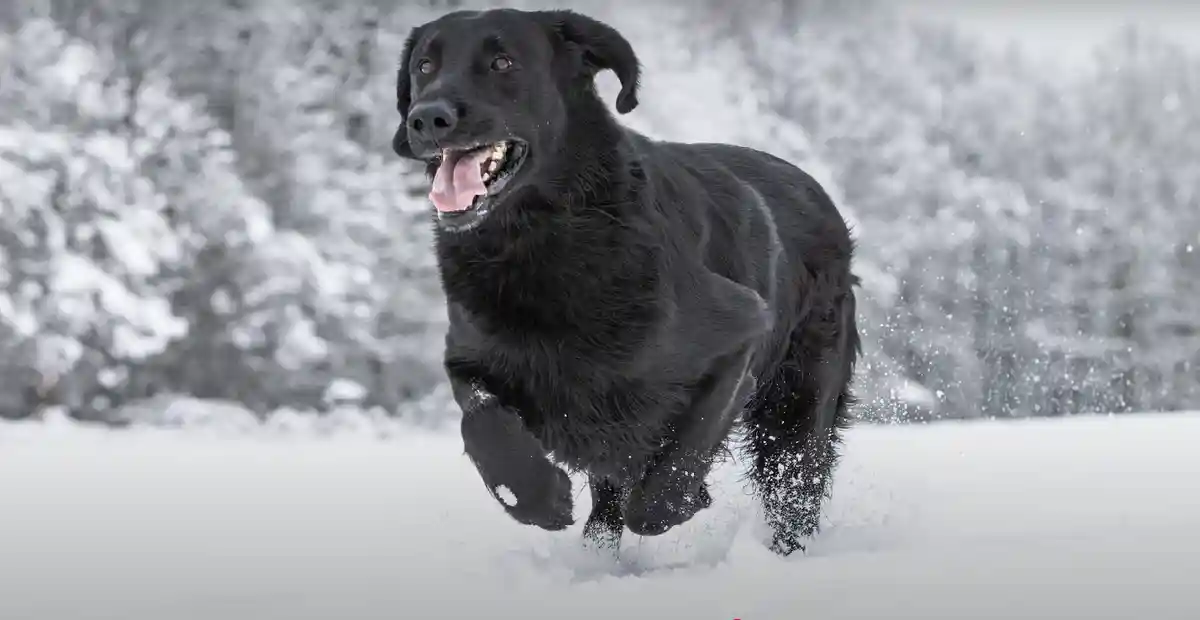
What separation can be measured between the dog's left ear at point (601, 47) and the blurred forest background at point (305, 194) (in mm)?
8848

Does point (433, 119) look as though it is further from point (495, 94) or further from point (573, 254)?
point (573, 254)

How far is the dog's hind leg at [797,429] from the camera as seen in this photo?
4801mm

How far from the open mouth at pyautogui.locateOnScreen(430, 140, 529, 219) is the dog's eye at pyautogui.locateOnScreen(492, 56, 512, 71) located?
215 millimetres

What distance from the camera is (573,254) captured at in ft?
12.8

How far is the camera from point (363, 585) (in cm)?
379

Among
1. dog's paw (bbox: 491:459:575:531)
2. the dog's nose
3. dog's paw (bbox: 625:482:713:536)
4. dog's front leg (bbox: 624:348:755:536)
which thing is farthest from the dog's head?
dog's paw (bbox: 625:482:713:536)

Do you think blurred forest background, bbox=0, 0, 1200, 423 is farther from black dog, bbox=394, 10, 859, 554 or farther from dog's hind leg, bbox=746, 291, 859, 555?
black dog, bbox=394, 10, 859, 554

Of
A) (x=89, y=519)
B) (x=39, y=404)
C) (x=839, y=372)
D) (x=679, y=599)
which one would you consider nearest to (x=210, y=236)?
(x=39, y=404)

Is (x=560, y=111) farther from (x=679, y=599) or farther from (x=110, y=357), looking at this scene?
(x=110, y=357)

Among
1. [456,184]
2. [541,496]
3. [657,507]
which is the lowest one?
[657,507]

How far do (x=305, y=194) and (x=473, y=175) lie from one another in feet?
39.7

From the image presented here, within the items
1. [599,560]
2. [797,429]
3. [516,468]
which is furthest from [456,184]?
[797,429]

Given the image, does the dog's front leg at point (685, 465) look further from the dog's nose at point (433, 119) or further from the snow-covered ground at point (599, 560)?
the dog's nose at point (433, 119)

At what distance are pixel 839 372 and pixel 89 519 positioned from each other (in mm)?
3044
